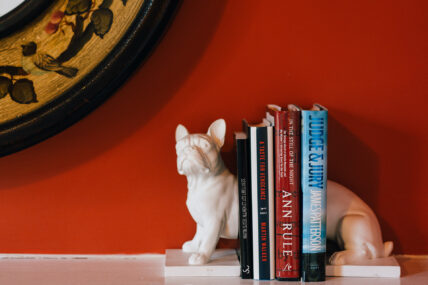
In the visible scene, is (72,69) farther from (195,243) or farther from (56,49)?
(195,243)

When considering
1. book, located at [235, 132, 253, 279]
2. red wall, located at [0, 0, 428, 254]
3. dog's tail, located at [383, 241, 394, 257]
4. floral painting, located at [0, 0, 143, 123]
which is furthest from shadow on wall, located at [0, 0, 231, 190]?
dog's tail, located at [383, 241, 394, 257]

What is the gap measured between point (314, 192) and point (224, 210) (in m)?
0.17

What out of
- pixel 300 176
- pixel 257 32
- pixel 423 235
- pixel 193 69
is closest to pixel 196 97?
pixel 193 69

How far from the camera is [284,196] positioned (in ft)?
3.26

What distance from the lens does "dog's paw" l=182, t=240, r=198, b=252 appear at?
1.11 m

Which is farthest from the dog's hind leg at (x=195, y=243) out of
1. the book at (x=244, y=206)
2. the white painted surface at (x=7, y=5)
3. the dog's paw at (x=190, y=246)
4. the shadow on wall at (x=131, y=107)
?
the white painted surface at (x=7, y=5)

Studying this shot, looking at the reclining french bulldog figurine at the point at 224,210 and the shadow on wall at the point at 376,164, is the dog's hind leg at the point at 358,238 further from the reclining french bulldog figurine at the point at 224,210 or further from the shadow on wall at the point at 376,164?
the shadow on wall at the point at 376,164

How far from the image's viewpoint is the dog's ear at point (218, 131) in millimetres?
1062

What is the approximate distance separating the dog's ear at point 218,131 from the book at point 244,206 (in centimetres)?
5

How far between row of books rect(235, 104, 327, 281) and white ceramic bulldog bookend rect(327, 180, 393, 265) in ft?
0.26

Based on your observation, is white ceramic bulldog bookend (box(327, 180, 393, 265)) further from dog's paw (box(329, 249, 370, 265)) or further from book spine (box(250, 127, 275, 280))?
book spine (box(250, 127, 275, 280))

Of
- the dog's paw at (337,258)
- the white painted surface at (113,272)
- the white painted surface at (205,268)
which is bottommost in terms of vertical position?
the white painted surface at (113,272)

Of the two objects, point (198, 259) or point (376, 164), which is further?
point (376, 164)

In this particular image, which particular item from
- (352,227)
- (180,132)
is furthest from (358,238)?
(180,132)
